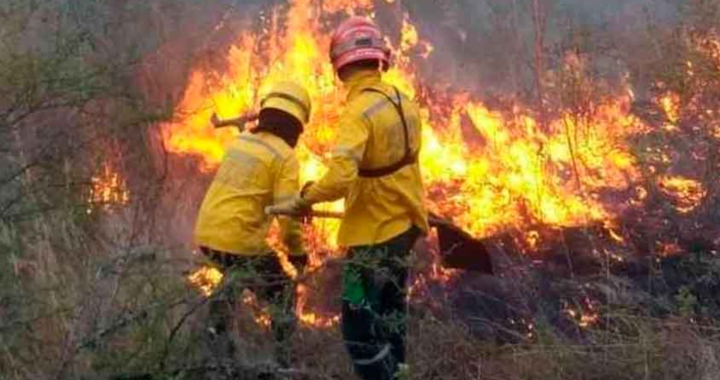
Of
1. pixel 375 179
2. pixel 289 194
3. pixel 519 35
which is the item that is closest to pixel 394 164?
pixel 375 179

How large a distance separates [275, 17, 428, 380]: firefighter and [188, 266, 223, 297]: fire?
19.6 inches

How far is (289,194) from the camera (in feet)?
18.7

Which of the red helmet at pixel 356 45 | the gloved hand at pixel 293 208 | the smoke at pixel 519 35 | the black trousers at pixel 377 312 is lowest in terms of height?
the black trousers at pixel 377 312

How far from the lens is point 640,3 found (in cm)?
966

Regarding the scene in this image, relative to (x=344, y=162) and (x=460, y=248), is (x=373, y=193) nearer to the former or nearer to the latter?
(x=344, y=162)

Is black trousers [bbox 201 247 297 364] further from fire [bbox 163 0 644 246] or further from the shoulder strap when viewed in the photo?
fire [bbox 163 0 644 246]

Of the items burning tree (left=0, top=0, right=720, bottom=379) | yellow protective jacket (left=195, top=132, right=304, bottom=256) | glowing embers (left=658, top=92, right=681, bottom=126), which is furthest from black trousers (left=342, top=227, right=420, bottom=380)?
glowing embers (left=658, top=92, right=681, bottom=126)

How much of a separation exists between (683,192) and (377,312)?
2973mm

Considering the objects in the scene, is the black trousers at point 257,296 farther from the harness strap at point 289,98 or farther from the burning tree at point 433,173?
the harness strap at point 289,98

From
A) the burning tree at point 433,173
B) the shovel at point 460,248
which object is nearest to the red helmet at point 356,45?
the burning tree at point 433,173

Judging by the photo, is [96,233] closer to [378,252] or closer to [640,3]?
[378,252]

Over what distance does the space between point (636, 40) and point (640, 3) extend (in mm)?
890

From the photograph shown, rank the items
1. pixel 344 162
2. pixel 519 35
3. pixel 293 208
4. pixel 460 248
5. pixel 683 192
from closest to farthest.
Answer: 1. pixel 344 162
2. pixel 293 208
3. pixel 460 248
4. pixel 683 192
5. pixel 519 35

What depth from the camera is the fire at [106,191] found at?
5658 mm
